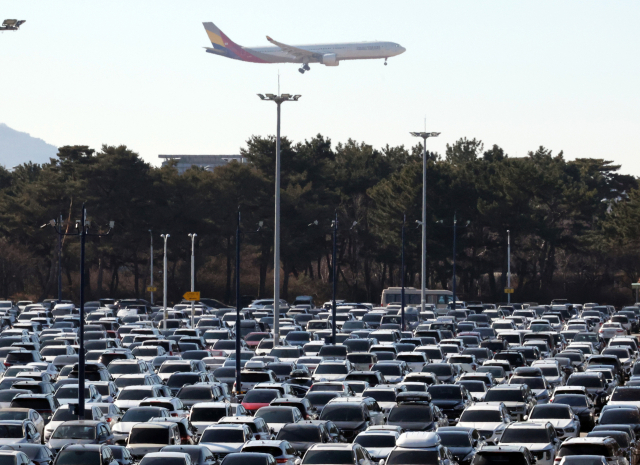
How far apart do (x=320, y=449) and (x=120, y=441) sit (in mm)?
6360

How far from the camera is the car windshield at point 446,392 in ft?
97.2

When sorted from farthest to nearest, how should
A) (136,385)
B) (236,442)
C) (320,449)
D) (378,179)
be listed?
1. (378,179)
2. (136,385)
3. (236,442)
4. (320,449)

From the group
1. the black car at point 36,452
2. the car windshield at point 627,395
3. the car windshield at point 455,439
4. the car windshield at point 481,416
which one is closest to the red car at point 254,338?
the car windshield at point 627,395

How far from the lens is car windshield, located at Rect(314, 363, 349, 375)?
3581 centimetres

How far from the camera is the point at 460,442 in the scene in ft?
72.6

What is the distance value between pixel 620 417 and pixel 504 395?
4357mm

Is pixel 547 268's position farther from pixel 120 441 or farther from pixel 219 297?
pixel 120 441

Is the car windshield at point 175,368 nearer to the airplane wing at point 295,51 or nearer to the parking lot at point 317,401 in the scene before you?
the parking lot at point 317,401

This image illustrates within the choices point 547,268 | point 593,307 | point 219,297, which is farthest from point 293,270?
point 593,307

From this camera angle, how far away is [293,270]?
108 meters

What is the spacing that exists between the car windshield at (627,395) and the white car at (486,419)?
5.09 m

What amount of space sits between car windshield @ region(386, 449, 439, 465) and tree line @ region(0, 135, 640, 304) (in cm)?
7381

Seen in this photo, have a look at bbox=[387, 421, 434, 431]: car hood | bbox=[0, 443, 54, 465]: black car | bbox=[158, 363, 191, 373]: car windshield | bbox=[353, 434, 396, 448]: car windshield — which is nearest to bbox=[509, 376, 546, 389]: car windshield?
bbox=[387, 421, 434, 431]: car hood

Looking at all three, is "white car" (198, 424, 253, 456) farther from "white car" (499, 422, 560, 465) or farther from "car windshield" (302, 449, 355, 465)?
"white car" (499, 422, 560, 465)
